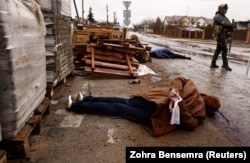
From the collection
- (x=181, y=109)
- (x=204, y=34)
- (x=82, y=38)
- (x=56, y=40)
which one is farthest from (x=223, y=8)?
(x=204, y=34)

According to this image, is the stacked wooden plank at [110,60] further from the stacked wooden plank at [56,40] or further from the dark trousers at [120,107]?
the dark trousers at [120,107]

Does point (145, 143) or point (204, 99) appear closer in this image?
point (145, 143)

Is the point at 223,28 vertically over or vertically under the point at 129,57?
over

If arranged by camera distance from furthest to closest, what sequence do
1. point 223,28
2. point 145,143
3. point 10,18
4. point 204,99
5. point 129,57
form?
1. point 223,28
2. point 129,57
3. point 204,99
4. point 145,143
5. point 10,18

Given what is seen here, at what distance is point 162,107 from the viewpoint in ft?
11.1

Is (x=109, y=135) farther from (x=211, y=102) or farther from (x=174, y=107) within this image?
(x=211, y=102)

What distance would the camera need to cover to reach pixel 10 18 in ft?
7.59

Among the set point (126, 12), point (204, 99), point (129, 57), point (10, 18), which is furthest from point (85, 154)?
point (126, 12)

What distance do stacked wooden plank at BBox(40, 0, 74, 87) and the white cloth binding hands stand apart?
230 centimetres

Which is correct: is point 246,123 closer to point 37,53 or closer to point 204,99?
point 204,99

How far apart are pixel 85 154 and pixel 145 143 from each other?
74cm

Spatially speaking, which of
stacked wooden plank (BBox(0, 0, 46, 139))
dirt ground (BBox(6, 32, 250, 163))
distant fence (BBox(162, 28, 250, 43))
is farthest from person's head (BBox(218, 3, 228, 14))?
distant fence (BBox(162, 28, 250, 43))

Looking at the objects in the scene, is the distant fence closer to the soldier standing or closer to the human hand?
the soldier standing

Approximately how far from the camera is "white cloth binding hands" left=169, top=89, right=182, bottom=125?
3262 millimetres
